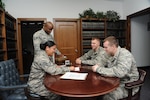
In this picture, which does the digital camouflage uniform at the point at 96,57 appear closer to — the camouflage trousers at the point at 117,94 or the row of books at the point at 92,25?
the camouflage trousers at the point at 117,94

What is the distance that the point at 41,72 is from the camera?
176cm

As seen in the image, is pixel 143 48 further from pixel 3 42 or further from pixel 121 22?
pixel 3 42

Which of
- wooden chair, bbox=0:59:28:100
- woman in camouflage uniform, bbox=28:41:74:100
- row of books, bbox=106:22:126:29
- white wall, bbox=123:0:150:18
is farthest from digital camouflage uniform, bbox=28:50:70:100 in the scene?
row of books, bbox=106:22:126:29

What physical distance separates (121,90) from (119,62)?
0.33 metres

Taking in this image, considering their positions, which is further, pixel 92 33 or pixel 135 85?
pixel 92 33

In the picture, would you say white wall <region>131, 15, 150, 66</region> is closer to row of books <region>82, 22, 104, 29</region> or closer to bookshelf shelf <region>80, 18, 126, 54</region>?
bookshelf shelf <region>80, 18, 126, 54</region>

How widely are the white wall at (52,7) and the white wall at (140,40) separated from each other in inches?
45.0

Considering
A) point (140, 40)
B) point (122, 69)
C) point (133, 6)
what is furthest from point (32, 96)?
point (140, 40)

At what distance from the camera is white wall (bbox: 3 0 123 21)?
4531mm

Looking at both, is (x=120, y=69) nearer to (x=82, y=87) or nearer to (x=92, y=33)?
(x=82, y=87)

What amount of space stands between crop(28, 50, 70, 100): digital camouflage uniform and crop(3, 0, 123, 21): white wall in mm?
3246

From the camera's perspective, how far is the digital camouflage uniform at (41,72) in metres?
1.70

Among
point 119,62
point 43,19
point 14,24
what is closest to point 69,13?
point 43,19

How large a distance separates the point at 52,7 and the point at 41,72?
3.47 meters
